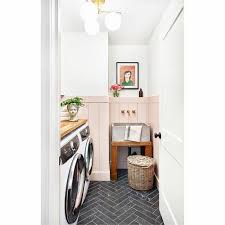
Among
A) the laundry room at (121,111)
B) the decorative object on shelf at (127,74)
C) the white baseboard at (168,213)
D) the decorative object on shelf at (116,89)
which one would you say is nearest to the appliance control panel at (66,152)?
the laundry room at (121,111)

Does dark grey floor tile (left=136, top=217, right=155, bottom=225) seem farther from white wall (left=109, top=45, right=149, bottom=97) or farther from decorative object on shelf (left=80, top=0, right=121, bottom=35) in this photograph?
white wall (left=109, top=45, right=149, bottom=97)

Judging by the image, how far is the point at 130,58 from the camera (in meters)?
3.77

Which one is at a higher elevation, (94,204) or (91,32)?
(91,32)

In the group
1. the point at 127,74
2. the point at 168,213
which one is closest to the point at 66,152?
the point at 168,213

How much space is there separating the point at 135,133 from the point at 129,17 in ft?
5.67

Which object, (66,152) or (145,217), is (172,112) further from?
(145,217)

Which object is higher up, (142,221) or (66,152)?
(66,152)

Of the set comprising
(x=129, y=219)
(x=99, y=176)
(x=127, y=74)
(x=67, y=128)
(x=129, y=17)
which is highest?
(x=129, y=17)
